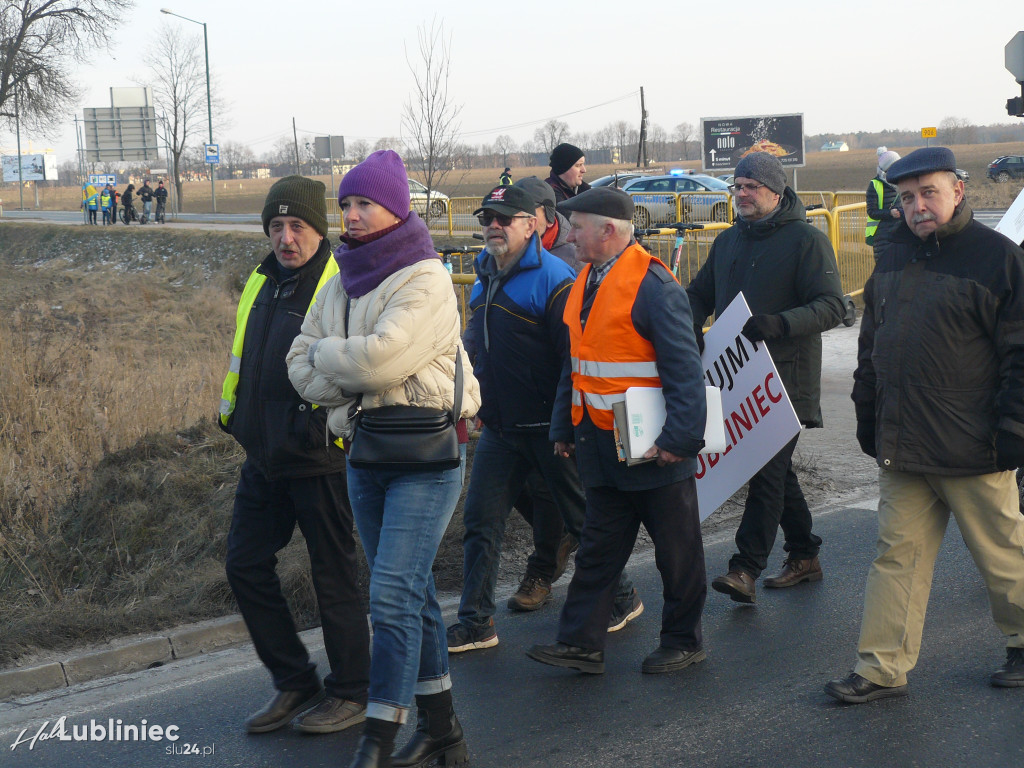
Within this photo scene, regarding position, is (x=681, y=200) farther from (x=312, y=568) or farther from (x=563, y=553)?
(x=312, y=568)

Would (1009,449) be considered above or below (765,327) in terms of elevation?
below

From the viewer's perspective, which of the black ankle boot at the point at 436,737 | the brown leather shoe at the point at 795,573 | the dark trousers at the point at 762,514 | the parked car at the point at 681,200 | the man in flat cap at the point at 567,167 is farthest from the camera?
the parked car at the point at 681,200

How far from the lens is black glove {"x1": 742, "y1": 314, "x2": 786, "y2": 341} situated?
507cm

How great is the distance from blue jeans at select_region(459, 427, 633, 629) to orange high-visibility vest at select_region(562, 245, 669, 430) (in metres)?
0.60

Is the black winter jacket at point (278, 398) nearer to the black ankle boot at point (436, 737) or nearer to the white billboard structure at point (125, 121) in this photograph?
the black ankle boot at point (436, 737)

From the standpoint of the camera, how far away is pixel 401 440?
361 centimetres

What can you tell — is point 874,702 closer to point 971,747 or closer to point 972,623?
point 971,747

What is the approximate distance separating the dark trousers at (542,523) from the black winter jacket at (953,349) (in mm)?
1779

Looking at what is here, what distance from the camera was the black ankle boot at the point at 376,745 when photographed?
11.4 ft

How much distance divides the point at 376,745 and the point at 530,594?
2105 mm

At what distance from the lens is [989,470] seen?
4.07 metres

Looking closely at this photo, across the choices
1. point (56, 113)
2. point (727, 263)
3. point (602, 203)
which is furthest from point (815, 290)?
point (56, 113)

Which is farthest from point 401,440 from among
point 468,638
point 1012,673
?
point 1012,673

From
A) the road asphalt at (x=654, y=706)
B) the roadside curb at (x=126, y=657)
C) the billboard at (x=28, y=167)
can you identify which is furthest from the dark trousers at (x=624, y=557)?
the billboard at (x=28, y=167)
